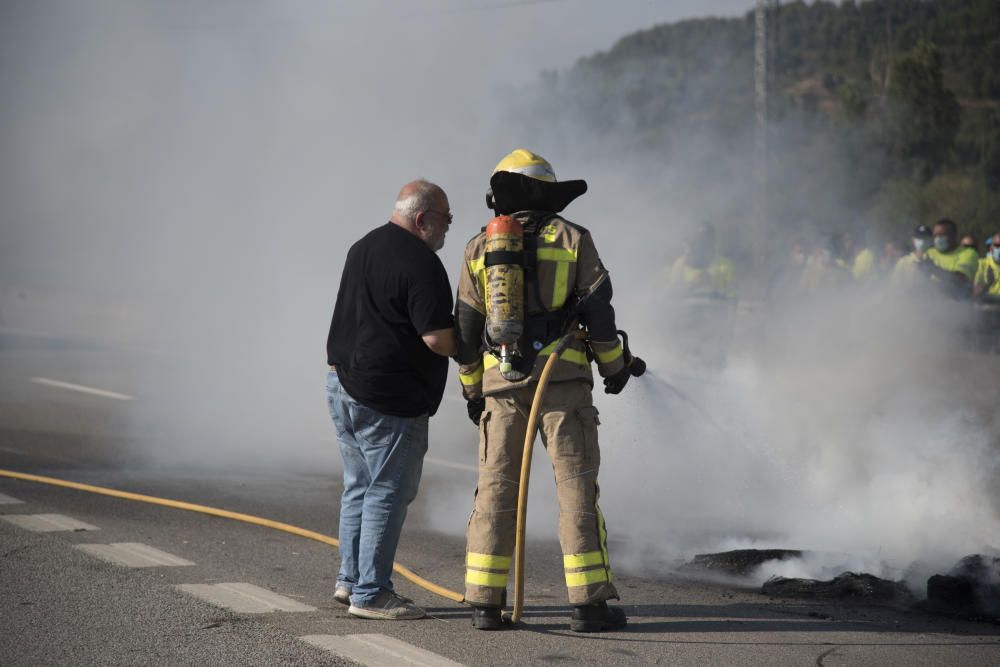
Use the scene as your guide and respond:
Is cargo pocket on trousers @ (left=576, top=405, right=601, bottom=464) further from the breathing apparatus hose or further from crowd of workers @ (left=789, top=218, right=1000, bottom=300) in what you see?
crowd of workers @ (left=789, top=218, right=1000, bottom=300)

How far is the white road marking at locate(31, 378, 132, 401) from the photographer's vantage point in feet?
34.9

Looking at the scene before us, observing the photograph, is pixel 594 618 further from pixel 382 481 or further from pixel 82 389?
pixel 82 389

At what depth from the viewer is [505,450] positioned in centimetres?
428

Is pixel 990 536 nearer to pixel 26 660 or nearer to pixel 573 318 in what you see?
pixel 573 318

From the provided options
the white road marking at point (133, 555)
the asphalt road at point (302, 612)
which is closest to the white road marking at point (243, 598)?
the asphalt road at point (302, 612)

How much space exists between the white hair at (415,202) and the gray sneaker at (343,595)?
142cm

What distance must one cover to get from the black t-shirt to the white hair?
6cm

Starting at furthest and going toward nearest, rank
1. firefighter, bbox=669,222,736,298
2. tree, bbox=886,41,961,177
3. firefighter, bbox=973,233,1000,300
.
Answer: tree, bbox=886,41,961,177, firefighter, bbox=973,233,1000,300, firefighter, bbox=669,222,736,298

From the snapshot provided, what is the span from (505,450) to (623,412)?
323 centimetres

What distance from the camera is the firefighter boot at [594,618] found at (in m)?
4.16

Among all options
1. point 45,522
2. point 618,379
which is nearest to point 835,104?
point 45,522

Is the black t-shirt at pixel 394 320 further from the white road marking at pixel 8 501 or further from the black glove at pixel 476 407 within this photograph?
the white road marking at pixel 8 501

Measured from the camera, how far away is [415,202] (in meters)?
4.39

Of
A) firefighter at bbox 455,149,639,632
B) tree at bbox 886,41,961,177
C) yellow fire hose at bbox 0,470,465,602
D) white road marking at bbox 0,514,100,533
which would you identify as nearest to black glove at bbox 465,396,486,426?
firefighter at bbox 455,149,639,632
